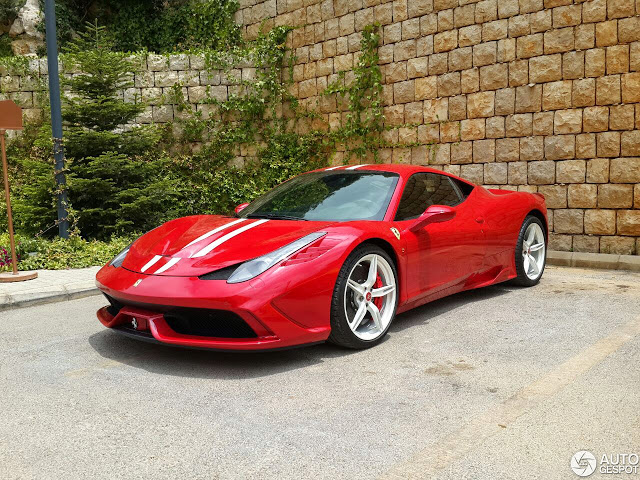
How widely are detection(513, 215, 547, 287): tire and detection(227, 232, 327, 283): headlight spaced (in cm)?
279

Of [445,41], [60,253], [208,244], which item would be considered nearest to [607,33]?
[445,41]

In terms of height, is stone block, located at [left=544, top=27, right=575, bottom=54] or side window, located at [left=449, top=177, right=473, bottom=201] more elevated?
stone block, located at [left=544, top=27, right=575, bottom=54]

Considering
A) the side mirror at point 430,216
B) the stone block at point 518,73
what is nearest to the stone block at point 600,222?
the stone block at point 518,73

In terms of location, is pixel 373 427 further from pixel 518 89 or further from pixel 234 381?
pixel 518 89

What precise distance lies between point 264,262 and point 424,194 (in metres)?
1.83

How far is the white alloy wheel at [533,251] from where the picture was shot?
6074 millimetres

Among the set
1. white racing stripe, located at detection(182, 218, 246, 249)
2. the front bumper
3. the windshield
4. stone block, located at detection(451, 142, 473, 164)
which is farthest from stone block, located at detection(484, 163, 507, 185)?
the front bumper

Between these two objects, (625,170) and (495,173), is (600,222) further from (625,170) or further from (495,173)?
(495,173)

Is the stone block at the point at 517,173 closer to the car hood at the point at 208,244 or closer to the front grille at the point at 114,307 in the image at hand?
the car hood at the point at 208,244

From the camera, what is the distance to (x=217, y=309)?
3.47 m

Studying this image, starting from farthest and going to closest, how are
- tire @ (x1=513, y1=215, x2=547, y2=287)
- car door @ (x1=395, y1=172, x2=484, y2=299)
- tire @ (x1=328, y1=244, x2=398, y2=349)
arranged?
tire @ (x1=513, y1=215, x2=547, y2=287)
car door @ (x1=395, y1=172, x2=484, y2=299)
tire @ (x1=328, y1=244, x2=398, y2=349)

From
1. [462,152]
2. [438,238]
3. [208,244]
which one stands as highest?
[462,152]

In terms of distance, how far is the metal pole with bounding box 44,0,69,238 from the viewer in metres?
7.86

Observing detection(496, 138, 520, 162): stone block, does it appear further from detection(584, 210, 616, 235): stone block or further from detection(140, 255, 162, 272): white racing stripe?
detection(140, 255, 162, 272): white racing stripe
